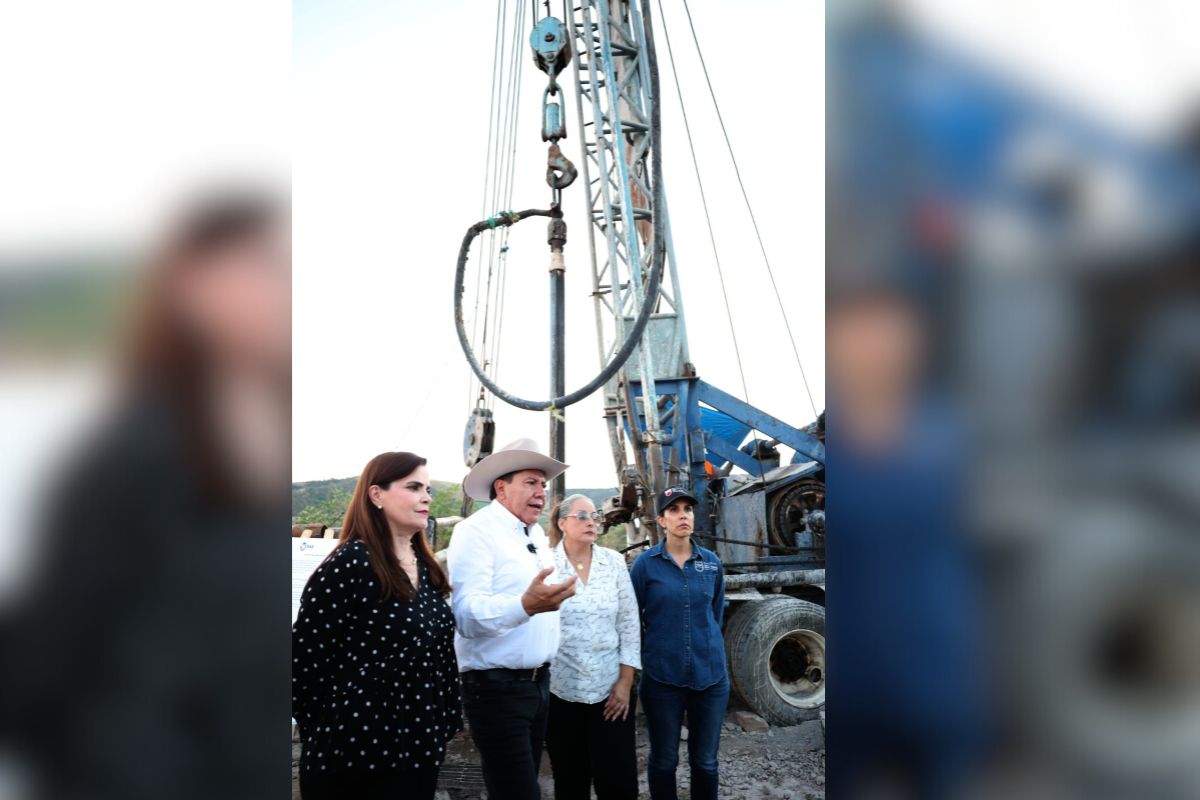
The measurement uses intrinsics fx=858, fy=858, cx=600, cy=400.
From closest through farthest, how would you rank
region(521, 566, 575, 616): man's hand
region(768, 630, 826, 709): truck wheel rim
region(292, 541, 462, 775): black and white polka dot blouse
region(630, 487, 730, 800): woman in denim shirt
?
region(292, 541, 462, 775): black and white polka dot blouse
region(521, 566, 575, 616): man's hand
region(630, 487, 730, 800): woman in denim shirt
region(768, 630, 826, 709): truck wheel rim

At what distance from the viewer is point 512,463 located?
134 inches

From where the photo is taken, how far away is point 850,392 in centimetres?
82

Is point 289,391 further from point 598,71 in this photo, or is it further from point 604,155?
point 598,71

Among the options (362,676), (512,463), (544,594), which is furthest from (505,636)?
(362,676)

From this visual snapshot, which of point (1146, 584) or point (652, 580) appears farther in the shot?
point (652, 580)

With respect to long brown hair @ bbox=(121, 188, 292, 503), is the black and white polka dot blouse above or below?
below

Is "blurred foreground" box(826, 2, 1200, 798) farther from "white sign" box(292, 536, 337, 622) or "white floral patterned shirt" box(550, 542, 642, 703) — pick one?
"white sign" box(292, 536, 337, 622)

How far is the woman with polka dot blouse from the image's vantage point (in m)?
2.26

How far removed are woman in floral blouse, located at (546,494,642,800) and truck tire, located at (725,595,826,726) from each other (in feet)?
9.09

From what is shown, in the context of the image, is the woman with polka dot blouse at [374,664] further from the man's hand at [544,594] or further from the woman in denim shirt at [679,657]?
the woman in denim shirt at [679,657]

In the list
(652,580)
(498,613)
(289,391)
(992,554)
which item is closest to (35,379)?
(289,391)

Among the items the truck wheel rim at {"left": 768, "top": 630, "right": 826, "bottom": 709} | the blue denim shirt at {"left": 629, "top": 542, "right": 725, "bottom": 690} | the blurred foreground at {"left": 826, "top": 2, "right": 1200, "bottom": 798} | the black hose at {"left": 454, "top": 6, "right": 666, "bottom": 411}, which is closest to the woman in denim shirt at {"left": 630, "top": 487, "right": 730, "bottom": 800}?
the blue denim shirt at {"left": 629, "top": 542, "right": 725, "bottom": 690}

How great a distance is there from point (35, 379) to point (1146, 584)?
92 cm

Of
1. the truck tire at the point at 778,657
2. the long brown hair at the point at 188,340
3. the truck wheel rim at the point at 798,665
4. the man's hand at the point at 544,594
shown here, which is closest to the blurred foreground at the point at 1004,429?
the long brown hair at the point at 188,340
